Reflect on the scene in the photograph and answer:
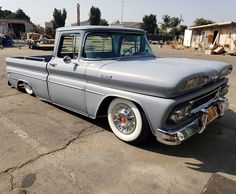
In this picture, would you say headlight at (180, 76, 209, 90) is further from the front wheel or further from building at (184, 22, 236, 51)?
building at (184, 22, 236, 51)

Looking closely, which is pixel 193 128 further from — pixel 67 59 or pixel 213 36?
pixel 213 36

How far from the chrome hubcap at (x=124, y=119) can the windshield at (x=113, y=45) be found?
3.22ft

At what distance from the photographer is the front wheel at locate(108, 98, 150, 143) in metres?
3.44

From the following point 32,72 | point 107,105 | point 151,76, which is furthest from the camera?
point 32,72

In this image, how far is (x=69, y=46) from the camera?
443 cm

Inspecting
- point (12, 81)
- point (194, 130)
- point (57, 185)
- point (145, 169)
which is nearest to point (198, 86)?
point (194, 130)

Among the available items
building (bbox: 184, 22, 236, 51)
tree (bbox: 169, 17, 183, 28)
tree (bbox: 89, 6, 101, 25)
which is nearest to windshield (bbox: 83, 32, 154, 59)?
building (bbox: 184, 22, 236, 51)

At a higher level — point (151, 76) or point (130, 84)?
point (151, 76)

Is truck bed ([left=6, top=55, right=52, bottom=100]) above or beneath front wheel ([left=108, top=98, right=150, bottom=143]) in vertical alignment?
above

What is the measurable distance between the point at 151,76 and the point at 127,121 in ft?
2.88

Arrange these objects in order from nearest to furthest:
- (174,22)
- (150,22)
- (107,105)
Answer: (107,105)
(174,22)
(150,22)

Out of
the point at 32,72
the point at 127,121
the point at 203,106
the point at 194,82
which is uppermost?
the point at 194,82

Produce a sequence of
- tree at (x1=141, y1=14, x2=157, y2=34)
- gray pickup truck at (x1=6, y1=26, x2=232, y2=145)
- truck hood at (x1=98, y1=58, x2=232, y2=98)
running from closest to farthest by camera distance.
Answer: truck hood at (x1=98, y1=58, x2=232, y2=98), gray pickup truck at (x1=6, y1=26, x2=232, y2=145), tree at (x1=141, y1=14, x2=157, y2=34)

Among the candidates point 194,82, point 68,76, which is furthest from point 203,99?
point 68,76
